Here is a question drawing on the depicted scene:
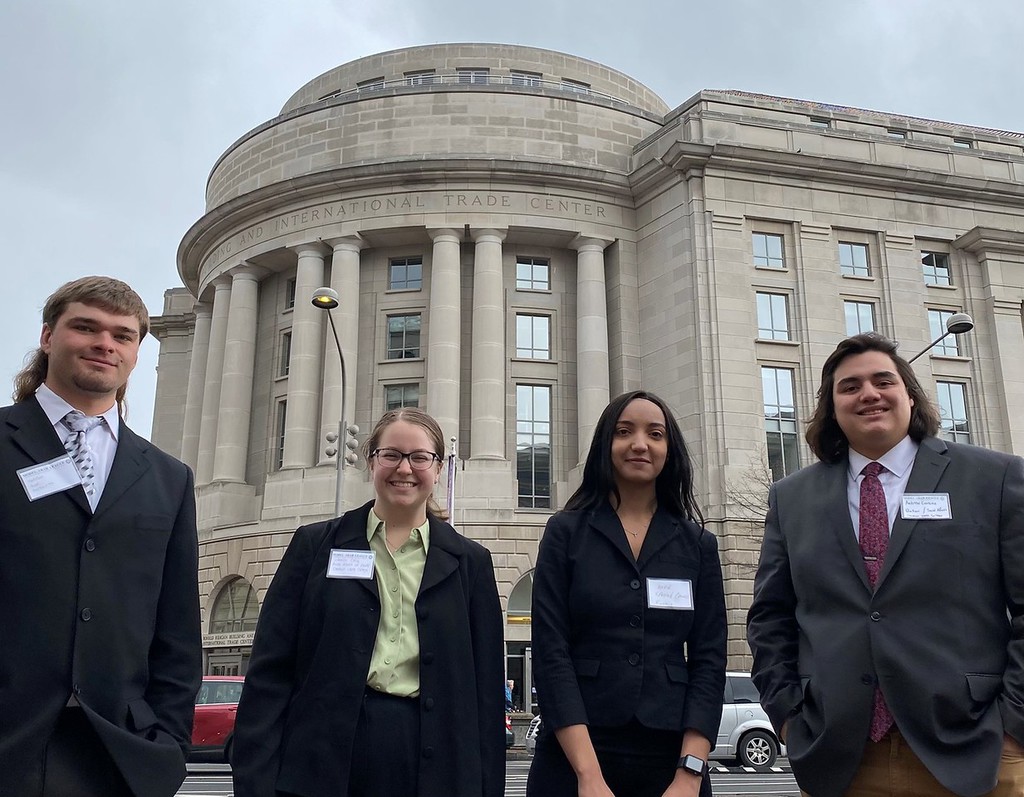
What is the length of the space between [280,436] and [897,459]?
34.0m

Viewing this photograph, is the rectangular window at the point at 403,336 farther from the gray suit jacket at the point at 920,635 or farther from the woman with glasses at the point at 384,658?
the gray suit jacket at the point at 920,635

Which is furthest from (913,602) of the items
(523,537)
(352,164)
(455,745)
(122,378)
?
(352,164)

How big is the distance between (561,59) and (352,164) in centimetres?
1352

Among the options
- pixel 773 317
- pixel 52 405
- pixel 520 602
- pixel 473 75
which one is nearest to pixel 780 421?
pixel 773 317

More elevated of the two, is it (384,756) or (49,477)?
(49,477)

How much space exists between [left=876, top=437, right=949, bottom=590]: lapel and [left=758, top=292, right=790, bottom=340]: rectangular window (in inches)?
1179

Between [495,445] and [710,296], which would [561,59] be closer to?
[710,296]

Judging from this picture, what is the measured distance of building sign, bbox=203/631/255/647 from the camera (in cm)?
3394

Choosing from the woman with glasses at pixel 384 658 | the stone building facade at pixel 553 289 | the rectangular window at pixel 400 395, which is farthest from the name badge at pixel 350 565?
the rectangular window at pixel 400 395

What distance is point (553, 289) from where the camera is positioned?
36.5 m

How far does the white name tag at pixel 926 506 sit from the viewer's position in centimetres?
405

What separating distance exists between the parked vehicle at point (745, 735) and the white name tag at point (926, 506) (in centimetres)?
1342

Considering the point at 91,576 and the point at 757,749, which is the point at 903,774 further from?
the point at 757,749

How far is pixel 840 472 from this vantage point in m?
4.48
